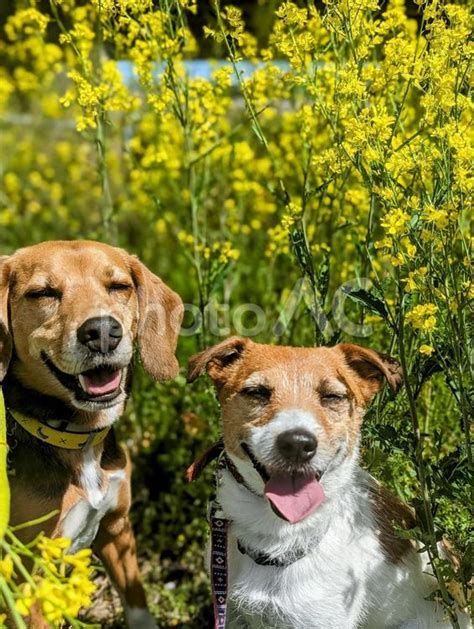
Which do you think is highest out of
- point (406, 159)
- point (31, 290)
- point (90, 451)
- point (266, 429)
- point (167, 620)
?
point (406, 159)

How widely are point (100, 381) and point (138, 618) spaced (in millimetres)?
1203

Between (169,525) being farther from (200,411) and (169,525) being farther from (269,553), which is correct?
(269,553)

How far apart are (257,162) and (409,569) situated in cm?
381

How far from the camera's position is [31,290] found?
10.6 ft

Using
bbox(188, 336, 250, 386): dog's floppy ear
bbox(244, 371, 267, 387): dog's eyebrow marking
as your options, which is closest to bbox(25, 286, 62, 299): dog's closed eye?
bbox(188, 336, 250, 386): dog's floppy ear

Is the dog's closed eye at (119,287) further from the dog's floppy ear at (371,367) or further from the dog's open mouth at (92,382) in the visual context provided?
the dog's floppy ear at (371,367)

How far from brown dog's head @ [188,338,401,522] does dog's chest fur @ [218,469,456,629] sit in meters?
0.15

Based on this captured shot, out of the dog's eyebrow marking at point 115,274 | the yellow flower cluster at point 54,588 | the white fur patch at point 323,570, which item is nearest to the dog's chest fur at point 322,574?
the white fur patch at point 323,570

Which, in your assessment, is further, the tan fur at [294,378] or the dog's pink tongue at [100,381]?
the dog's pink tongue at [100,381]

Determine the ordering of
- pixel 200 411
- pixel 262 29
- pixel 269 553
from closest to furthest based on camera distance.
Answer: pixel 269 553 → pixel 200 411 → pixel 262 29

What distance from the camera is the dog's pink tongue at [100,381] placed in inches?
125

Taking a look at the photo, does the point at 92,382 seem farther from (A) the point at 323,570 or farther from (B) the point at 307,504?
(A) the point at 323,570

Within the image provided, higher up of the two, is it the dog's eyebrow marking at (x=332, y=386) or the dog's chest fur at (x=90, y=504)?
the dog's eyebrow marking at (x=332, y=386)

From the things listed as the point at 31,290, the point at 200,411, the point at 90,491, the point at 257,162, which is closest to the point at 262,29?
the point at 257,162
